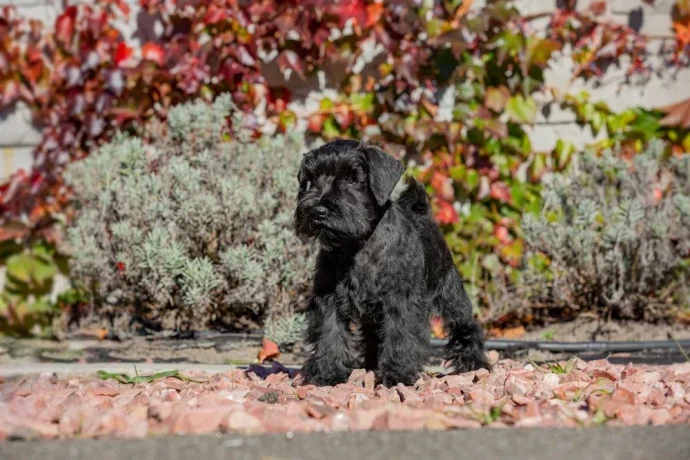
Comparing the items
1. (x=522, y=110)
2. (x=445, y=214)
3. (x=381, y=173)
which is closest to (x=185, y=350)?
(x=381, y=173)

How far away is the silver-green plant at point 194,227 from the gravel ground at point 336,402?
91cm

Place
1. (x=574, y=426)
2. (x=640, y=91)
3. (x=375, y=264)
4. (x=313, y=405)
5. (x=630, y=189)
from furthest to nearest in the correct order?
(x=640, y=91), (x=630, y=189), (x=375, y=264), (x=313, y=405), (x=574, y=426)

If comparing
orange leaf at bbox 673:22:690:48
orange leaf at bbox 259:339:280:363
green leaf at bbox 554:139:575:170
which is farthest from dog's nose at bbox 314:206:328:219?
orange leaf at bbox 673:22:690:48

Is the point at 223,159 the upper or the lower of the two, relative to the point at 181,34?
lower

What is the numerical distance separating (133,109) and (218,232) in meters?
1.59

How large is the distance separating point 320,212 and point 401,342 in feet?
2.21

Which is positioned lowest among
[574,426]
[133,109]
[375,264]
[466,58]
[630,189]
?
[574,426]

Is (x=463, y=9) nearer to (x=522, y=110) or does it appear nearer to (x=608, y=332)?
(x=522, y=110)

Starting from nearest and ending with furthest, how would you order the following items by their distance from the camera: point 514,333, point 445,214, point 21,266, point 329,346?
point 329,346 → point 514,333 → point 445,214 → point 21,266

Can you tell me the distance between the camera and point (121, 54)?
643 centimetres

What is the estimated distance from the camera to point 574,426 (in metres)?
2.67

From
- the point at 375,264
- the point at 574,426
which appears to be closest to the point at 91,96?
the point at 375,264

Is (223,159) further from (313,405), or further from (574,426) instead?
(574,426)

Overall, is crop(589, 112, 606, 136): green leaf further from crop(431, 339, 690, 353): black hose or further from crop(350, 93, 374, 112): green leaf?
crop(431, 339, 690, 353): black hose
